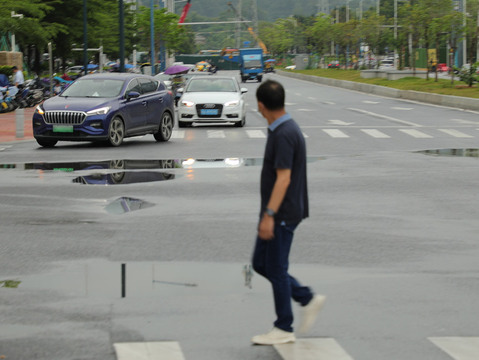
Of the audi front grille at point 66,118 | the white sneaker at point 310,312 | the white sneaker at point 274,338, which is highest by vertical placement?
the audi front grille at point 66,118

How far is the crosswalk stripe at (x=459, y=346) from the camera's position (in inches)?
243

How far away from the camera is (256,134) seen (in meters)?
26.9

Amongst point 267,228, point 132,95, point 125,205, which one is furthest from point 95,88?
point 267,228

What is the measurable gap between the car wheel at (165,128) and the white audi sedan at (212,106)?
12.3 ft

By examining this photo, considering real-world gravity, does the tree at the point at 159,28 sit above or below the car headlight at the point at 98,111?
above

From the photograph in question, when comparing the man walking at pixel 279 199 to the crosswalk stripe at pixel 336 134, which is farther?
the crosswalk stripe at pixel 336 134

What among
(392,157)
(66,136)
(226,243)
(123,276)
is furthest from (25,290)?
(66,136)

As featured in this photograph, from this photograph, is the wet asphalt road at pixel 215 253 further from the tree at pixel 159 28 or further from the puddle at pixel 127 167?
the tree at pixel 159 28

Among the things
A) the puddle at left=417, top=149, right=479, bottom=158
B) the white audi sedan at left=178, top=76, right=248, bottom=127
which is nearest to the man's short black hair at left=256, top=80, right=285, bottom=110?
the puddle at left=417, top=149, right=479, bottom=158

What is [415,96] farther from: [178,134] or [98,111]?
[98,111]

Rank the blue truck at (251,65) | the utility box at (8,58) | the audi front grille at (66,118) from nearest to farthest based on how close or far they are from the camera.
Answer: the audi front grille at (66,118), the utility box at (8,58), the blue truck at (251,65)

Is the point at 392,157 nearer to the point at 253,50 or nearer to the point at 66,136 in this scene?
the point at 66,136

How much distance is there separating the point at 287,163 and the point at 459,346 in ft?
5.22

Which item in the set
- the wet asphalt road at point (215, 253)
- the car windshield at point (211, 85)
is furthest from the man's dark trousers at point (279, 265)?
the car windshield at point (211, 85)
